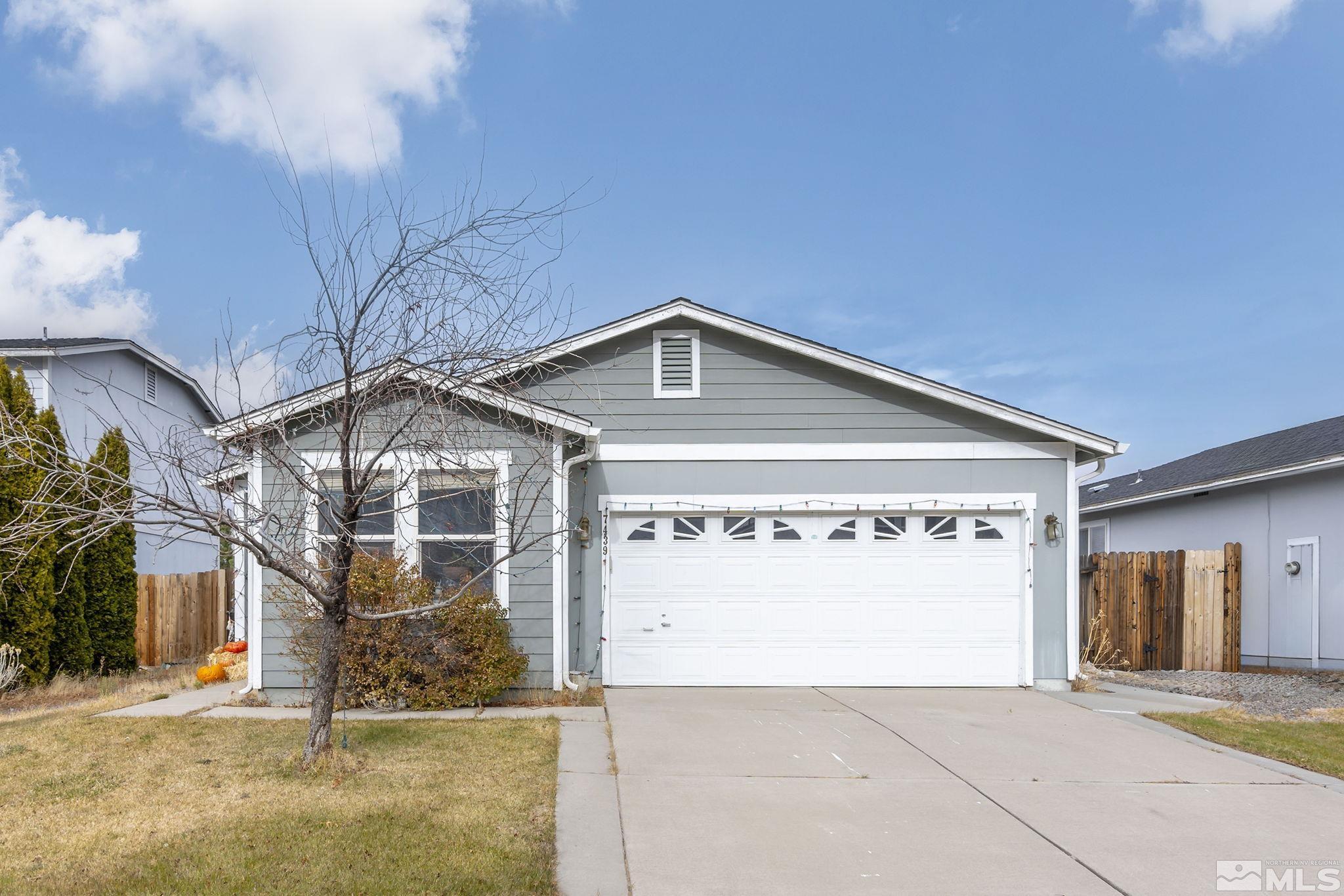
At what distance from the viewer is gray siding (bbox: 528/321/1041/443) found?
33.9 ft

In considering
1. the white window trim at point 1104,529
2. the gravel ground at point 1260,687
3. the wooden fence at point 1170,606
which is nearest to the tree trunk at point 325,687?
the gravel ground at point 1260,687

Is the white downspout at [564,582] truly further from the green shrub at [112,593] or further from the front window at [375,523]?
the green shrub at [112,593]

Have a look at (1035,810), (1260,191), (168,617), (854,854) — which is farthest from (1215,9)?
(168,617)

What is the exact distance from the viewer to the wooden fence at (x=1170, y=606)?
13.0m

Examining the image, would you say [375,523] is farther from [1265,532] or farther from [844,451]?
[1265,532]

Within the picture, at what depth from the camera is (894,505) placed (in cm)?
1032

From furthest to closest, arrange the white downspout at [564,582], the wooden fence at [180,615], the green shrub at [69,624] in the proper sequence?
the wooden fence at [180,615] < the green shrub at [69,624] < the white downspout at [564,582]

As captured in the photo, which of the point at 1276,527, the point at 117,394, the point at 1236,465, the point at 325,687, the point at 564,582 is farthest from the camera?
the point at 117,394

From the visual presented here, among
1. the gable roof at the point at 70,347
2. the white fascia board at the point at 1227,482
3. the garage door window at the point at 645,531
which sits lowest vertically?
the garage door window at the point at 645,531

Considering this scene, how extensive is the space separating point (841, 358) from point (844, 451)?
1103mm

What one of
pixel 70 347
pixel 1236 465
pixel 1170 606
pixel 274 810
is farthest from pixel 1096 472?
pixel 70 347

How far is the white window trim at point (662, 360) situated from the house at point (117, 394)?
21.2 feet

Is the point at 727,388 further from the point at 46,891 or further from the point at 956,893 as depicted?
the point at 46,891

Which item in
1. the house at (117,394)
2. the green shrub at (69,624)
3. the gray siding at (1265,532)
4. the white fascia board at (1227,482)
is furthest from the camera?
the house at (117,394)
